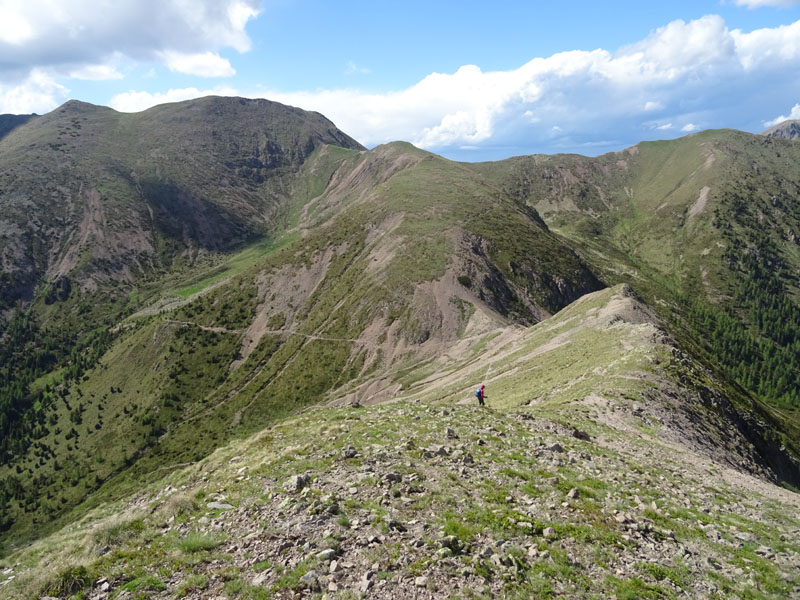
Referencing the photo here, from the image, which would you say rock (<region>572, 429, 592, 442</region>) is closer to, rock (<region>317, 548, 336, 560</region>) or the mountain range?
the mountain range

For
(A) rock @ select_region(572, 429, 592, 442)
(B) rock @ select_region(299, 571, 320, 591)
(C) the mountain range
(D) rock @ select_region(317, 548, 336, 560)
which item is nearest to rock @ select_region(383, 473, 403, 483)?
(C) the mountain range

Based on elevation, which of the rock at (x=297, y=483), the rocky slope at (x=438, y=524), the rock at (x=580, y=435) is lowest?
the rock at (x=580, y=435)

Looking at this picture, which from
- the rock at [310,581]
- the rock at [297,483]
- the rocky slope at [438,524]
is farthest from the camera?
the rock at [297,483]

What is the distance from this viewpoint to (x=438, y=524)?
16.0 metres

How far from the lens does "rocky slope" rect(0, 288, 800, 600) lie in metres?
13.4

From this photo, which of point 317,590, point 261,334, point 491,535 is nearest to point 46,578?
point 317,590

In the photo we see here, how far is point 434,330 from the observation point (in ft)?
348

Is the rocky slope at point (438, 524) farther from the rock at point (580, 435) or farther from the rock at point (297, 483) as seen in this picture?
the rock at point (297, 483)

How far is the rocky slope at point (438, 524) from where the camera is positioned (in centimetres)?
1340

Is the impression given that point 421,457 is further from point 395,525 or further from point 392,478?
point 395,525

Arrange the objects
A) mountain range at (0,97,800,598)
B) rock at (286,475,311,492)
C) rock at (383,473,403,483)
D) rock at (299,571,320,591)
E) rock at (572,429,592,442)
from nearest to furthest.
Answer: rock at (299,571,320,591) → mountain range at (0,97,800,598) → rock at (286,475,311,492) → rock at (383,473,403,483) → rock at (572,429,592,442)

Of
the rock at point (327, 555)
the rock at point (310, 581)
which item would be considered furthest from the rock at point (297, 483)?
the rock at point (310, 581)

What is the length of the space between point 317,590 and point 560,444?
19.1 m

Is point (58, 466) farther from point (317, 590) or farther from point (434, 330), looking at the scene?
point (317, 590)
